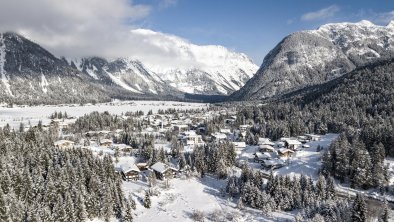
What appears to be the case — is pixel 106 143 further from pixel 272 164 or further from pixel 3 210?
pixel 3 210

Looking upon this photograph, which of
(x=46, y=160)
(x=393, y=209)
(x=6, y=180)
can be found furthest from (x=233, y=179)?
(x=6, y=180)

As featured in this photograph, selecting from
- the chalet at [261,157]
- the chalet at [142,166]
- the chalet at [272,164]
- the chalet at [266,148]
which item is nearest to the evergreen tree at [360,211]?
the chalet at [272,164]

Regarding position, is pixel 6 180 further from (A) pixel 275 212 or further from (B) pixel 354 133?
(B) pixel 354 133

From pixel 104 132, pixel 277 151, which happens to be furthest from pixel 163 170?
pixel 104 132

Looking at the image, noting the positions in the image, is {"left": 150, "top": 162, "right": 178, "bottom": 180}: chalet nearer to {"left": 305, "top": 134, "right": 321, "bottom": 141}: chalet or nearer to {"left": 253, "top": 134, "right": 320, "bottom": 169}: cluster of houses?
{"left": 253, "top": 134, "right": 320, "bottom": 169}: cluster of houses

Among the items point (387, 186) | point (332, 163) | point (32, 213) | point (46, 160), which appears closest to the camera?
point (32, 213)

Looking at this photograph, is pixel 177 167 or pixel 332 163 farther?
pixel 177 167

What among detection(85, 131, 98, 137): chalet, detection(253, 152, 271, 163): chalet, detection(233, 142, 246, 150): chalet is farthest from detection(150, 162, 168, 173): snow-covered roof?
detection(85, 131, 98, 137): chalet

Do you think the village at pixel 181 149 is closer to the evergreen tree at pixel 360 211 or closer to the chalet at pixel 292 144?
the chalet at pixel 292 144
